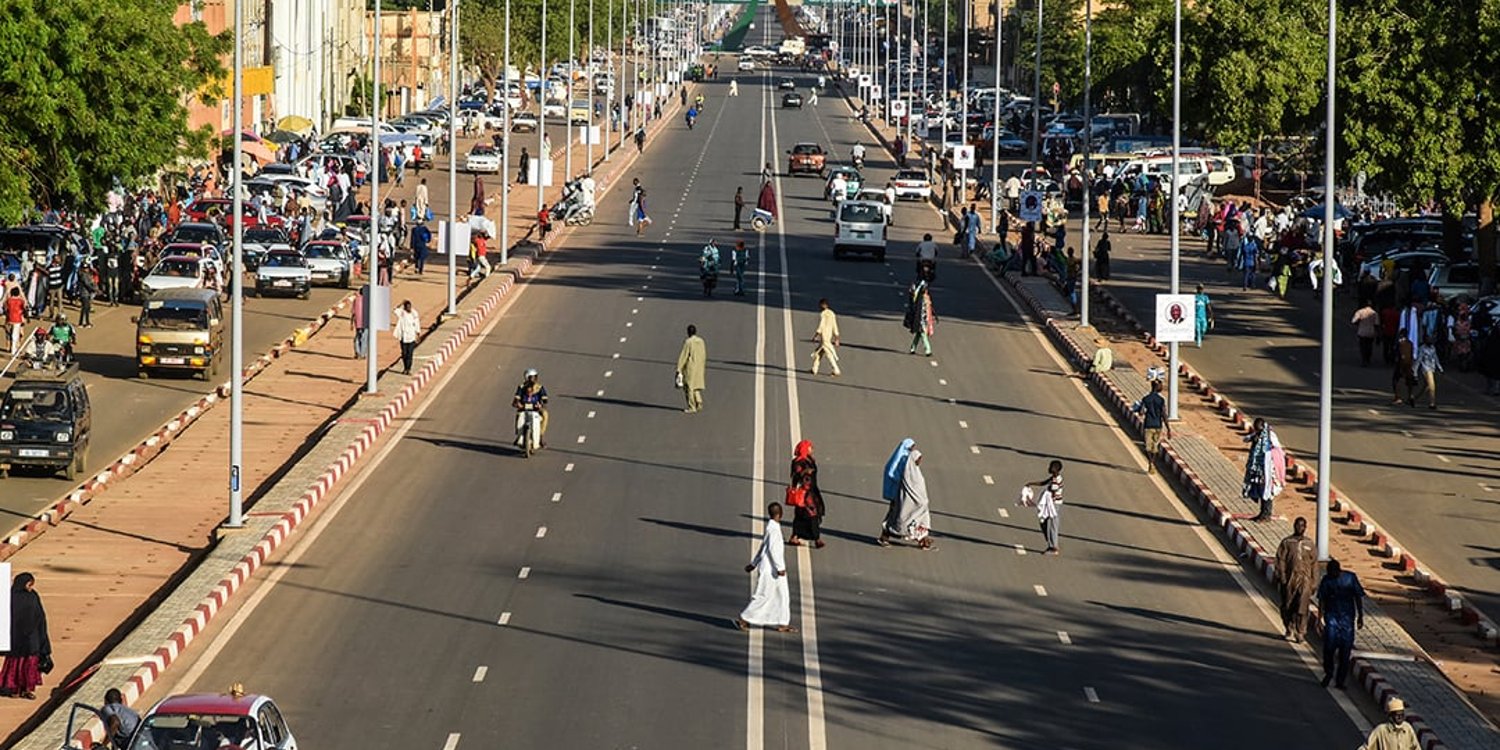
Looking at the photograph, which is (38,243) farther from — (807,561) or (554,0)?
(554,0)

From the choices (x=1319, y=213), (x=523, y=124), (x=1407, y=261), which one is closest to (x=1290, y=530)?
(x=1407, y=261)

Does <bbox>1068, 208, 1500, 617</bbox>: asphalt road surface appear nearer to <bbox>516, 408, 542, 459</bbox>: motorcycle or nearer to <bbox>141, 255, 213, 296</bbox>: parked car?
<bbox>516, 408, 542, 459</bbox>: motorcycle

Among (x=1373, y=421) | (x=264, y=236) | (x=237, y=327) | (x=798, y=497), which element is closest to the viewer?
(x=798, y=497)

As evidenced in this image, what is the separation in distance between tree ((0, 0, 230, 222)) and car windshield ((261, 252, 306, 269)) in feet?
17.9

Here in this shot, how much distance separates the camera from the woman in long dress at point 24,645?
24141mm

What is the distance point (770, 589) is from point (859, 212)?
41672mm

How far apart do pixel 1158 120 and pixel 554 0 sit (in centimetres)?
4740

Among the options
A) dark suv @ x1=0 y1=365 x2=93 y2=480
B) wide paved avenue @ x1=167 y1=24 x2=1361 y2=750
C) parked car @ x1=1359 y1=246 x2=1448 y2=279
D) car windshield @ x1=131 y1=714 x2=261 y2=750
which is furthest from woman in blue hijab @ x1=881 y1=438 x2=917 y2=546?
parked car @ x1=1359 y1=246 x2=1448 y2=279

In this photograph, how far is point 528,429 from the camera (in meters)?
38.0

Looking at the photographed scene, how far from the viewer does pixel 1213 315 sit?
58.6 meters

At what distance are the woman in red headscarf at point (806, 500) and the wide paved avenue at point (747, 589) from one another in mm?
225

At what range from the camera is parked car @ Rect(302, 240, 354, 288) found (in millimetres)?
60906

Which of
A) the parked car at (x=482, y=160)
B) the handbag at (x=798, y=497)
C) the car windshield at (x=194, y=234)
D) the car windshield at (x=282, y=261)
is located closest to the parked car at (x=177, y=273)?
the car windshield at (x=282, y=261)

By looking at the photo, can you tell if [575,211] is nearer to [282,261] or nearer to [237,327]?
[282,261]
